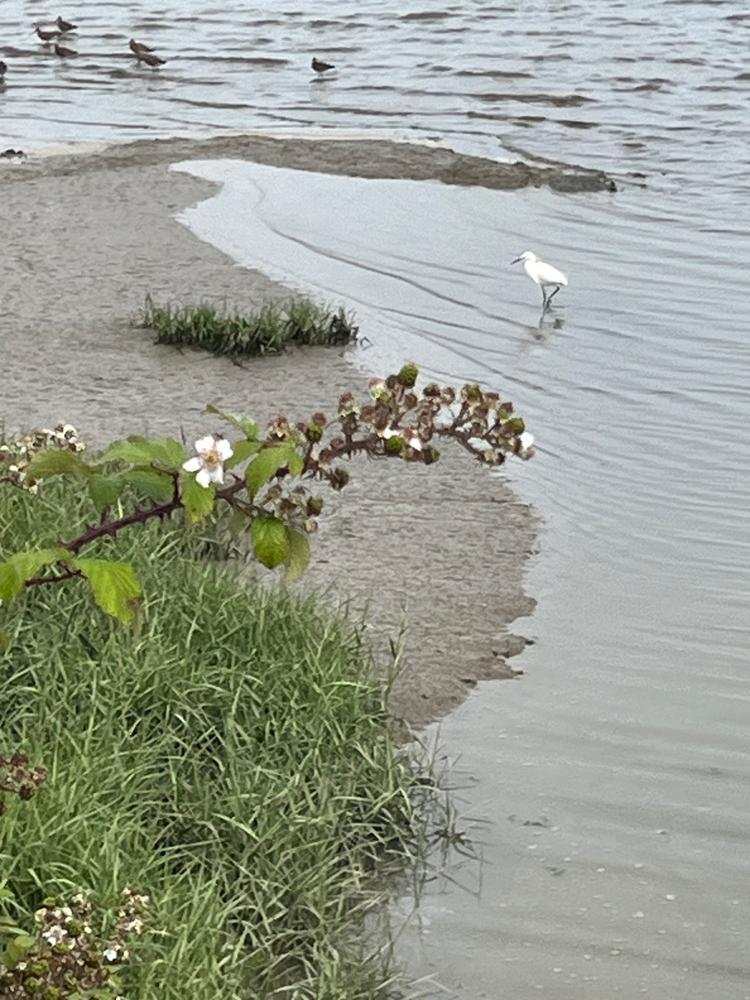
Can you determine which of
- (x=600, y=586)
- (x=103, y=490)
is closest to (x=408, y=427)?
(x=103, y=490)

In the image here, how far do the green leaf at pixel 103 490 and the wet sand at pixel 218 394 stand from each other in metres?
1.33

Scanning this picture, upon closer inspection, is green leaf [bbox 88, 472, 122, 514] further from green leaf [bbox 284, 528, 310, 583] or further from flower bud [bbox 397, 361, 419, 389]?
flower bud [bbox 397, 361, 419, 389]

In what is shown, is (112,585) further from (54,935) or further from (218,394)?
(218,394)

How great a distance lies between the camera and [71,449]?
14.9ft

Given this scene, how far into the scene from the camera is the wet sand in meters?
5.77

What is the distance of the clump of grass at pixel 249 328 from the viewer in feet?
Result: 27.8

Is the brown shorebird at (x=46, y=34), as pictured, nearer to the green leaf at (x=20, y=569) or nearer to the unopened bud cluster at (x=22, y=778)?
the green leaf at (x=20, y=569)

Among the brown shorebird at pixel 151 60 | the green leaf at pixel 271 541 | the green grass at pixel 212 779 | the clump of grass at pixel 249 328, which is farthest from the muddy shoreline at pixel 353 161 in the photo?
the green leaf at pixel 271 541

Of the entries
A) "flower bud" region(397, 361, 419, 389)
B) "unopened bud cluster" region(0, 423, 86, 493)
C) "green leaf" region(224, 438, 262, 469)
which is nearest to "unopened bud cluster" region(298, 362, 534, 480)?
"flower bud" region(397, 361, 419, 389)

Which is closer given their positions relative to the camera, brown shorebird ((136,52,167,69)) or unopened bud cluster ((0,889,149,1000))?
unopened bud cluster ((0,889,149,1000))

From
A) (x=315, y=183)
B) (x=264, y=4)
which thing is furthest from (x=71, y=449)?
(x=264, y=4)

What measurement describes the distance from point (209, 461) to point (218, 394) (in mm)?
4072

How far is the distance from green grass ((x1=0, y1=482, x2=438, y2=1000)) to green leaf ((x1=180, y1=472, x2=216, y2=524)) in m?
0.37

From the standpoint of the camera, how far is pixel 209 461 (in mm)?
3779
